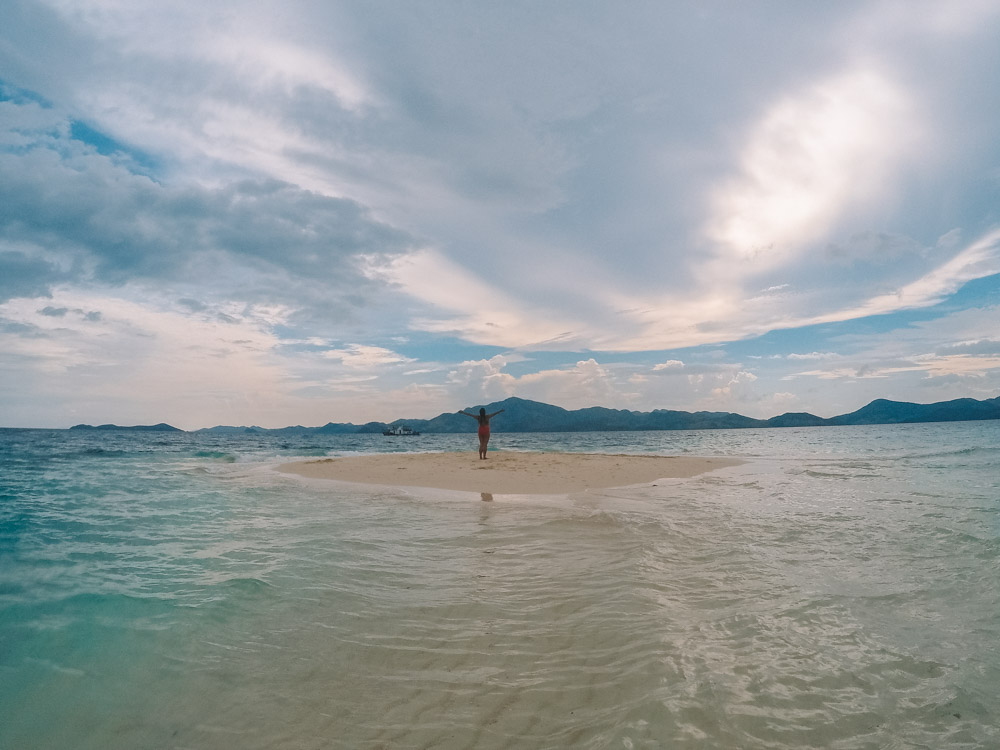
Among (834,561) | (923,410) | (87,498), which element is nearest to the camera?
(834,561)

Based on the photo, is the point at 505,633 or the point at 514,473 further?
the point at 514,473

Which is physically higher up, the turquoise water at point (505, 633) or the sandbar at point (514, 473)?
the turquoise water at point (505, 633)

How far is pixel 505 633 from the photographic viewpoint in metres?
4.71

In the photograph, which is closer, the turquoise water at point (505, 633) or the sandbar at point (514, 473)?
the turquoise water at point (505, 633)

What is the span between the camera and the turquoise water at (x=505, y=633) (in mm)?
3359

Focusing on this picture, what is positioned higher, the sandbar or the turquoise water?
the turquoise water

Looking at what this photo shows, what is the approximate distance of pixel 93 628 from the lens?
16.9ft

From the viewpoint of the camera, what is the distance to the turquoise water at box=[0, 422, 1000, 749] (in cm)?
336

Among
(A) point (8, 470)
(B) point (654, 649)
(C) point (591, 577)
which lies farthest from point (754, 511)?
(A) point (8, 470)

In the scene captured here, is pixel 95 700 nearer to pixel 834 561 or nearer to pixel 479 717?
pixel 479 717

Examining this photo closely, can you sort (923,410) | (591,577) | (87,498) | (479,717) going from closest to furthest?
(479,717)
(591,577)
(87,498)
(923,410)

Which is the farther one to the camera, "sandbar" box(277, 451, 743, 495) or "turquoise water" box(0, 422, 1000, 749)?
"sandbar" box(277, 451, 743, 495)

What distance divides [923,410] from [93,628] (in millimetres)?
239617

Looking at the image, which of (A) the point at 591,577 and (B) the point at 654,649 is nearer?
(B) the point at 654,649
